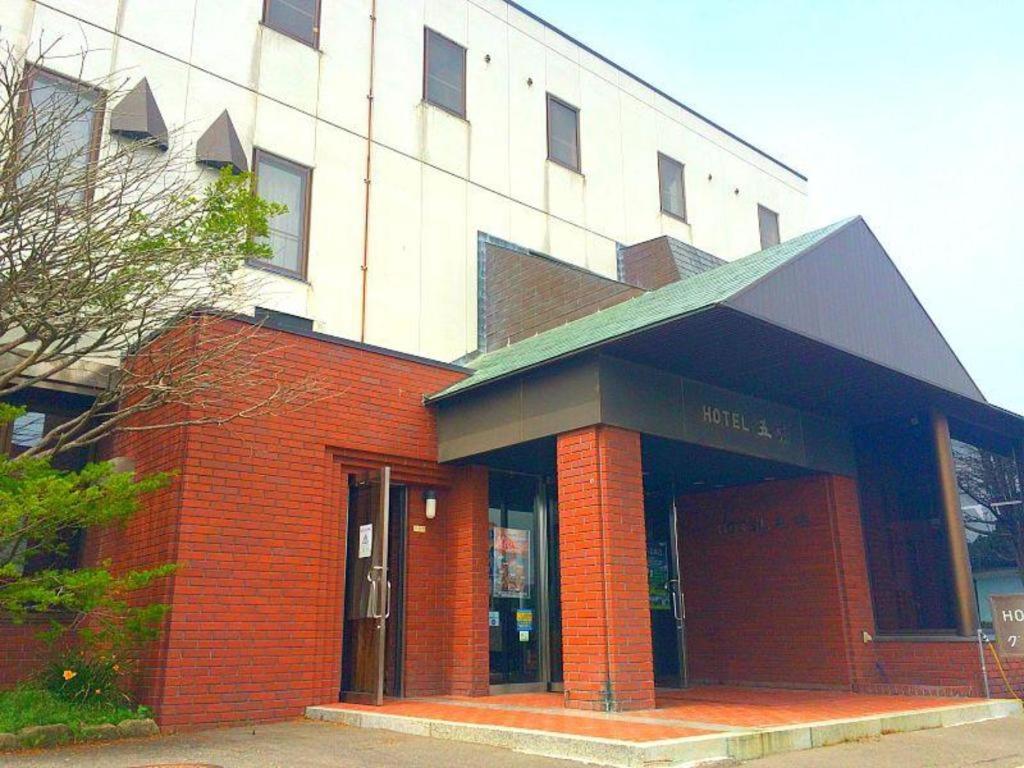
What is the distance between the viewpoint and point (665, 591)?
12.8 m

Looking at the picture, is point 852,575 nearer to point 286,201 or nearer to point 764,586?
point 764,586

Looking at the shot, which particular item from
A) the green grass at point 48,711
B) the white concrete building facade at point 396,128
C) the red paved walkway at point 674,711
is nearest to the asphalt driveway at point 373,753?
the green grass at point 48,711

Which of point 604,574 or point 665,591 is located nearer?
point 604,574

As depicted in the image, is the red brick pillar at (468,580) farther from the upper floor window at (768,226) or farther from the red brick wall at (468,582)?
the upper floor window at (768,226)

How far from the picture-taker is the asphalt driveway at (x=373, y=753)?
638 cm

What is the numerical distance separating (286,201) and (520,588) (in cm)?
659

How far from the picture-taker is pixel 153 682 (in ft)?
27.3

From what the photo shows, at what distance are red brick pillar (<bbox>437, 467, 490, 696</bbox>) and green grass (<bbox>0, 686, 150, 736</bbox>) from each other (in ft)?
11.8

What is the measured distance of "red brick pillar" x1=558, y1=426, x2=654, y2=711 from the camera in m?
8.45

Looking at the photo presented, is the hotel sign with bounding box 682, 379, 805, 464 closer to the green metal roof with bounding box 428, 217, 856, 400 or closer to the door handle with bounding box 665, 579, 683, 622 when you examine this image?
the green metal roof with bounding box 428, 217, 856, 400

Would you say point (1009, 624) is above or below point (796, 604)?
below

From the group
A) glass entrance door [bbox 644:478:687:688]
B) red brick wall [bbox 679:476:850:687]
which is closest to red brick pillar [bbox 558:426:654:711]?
glass entrance door [bbox 644:478:687:688]

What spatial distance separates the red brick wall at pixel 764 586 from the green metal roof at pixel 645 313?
3751 mm

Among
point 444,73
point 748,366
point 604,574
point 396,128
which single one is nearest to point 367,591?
point 604,574
